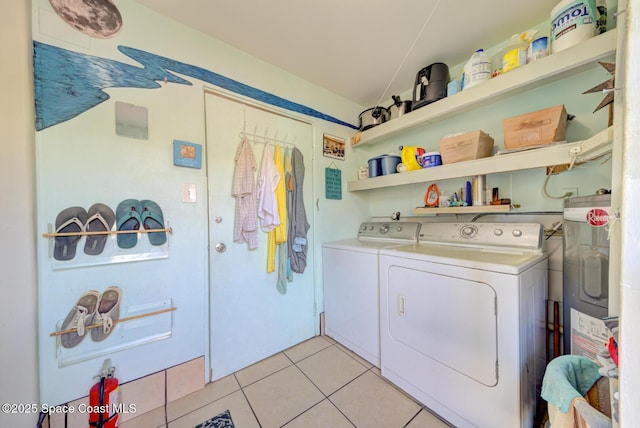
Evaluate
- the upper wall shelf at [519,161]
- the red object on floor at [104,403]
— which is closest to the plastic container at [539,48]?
the upper wall shelf at [519,161]

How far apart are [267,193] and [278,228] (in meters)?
0.33

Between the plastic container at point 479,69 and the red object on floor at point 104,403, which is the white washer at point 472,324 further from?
the red object on floor at point 104,403

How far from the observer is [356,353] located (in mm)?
1896

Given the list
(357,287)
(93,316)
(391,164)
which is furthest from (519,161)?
(93,316)

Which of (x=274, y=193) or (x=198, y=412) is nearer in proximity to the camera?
(x=198, y=412)

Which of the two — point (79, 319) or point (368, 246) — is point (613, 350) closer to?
point (368, 246)

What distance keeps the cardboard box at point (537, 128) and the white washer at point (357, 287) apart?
2.94 feet

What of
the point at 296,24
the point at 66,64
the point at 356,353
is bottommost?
the point at 356,353

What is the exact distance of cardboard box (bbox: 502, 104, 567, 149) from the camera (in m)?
1.23

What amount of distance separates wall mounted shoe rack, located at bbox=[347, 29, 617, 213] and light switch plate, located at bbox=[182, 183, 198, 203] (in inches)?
65.6

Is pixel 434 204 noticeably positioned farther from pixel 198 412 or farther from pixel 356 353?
pixel 198 412

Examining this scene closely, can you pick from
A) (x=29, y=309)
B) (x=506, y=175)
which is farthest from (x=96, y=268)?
(x=506, y=175)

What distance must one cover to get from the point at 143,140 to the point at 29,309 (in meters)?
1.05

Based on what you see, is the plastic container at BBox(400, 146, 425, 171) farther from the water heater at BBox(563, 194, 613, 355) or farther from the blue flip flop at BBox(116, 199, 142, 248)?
the blue flip flop at BBox(116, 199, 142, 248)
